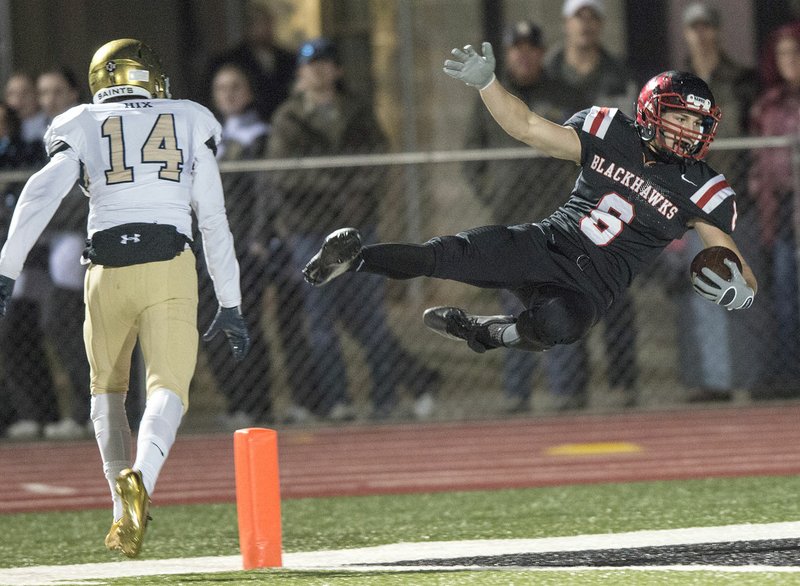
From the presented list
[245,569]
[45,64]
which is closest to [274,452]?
[245,569]

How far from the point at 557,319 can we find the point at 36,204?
6.38 ft

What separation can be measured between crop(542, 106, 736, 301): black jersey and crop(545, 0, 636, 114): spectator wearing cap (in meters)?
3.48

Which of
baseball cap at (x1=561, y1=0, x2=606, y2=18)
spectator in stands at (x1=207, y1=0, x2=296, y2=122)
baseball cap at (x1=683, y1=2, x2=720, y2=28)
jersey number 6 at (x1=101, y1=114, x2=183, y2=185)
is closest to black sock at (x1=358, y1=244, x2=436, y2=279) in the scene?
jersey number 6 at (x1=101, y1=114, x2=183, y2=185)

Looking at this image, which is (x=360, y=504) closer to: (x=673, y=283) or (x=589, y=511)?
(x=589, y=511)

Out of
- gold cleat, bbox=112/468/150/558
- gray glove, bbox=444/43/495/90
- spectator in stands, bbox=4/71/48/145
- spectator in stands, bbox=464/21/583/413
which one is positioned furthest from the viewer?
spectator in stands, bbox=4/71/48/145

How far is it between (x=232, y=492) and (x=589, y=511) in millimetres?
1948

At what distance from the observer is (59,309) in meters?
9.56

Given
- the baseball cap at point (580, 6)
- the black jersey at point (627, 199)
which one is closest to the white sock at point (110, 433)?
the black jersey at point (627, 199)

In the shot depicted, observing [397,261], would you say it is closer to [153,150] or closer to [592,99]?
[153,150]

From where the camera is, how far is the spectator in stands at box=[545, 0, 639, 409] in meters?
9.68

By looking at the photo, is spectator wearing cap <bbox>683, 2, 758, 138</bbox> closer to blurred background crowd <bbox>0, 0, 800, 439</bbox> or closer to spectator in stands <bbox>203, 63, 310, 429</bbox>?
blurred background crowd <bbox>0, 0, 800, 439</bbox>

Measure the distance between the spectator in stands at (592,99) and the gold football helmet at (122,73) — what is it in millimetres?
4445

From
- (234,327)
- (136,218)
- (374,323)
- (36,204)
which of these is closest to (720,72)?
(374,323)

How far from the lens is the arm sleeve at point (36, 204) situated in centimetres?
541
